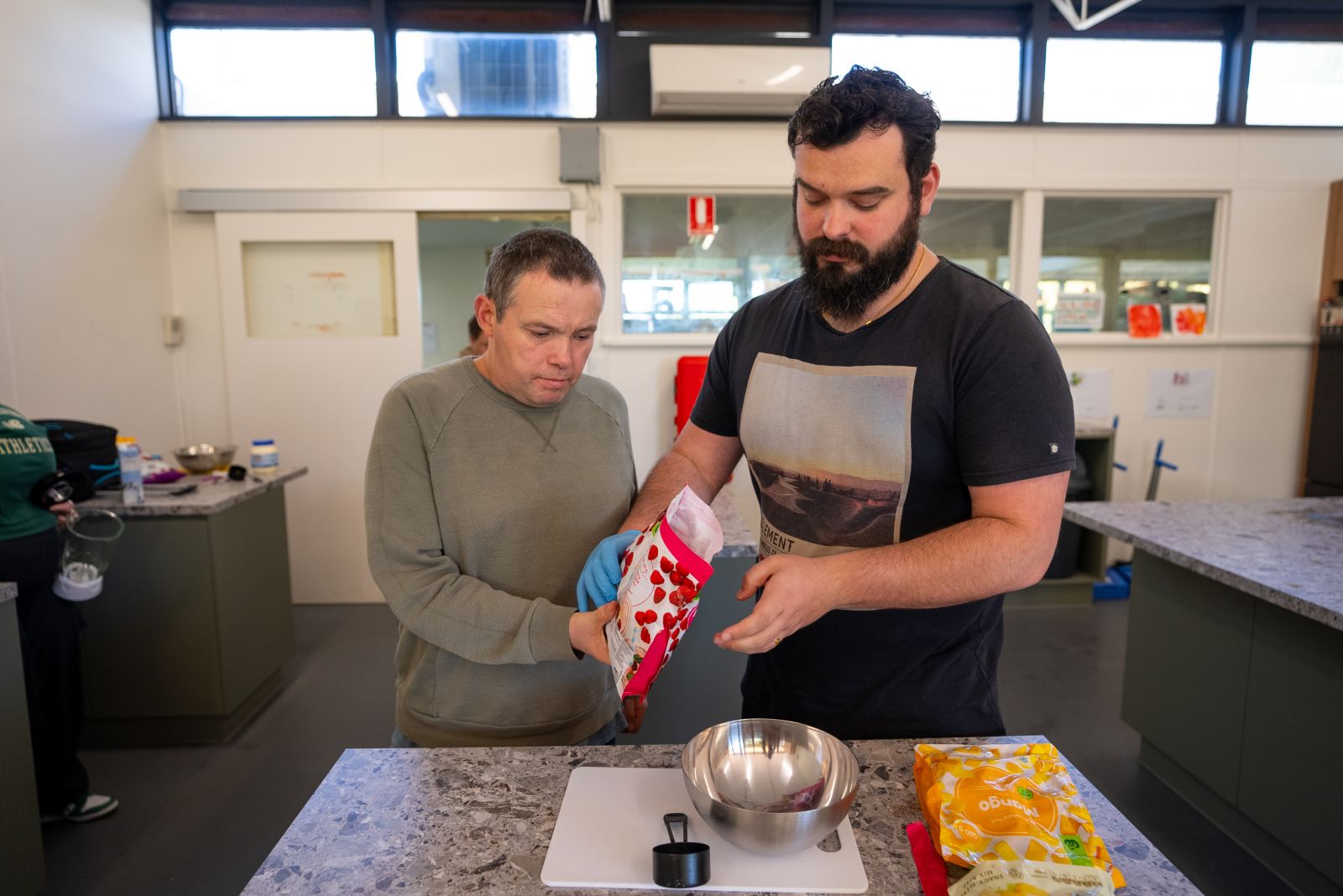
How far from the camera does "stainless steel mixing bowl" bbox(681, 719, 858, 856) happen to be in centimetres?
82

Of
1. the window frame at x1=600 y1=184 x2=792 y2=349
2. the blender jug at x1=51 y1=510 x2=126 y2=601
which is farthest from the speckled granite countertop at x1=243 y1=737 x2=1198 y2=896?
the window frame at x1=600 y1=184 x2=792 y2=349

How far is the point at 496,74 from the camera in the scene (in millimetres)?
4211

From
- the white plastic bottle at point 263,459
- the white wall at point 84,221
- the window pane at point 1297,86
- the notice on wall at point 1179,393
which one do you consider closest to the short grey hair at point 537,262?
the white plastic bottle at point 263,459

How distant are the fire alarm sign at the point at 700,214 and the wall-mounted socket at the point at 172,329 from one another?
2.89 metres

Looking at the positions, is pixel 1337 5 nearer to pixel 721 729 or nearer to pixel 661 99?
pixel 661 99

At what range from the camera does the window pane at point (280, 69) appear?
4160 mm

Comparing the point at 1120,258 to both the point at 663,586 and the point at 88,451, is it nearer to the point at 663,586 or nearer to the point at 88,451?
the point at 663,586

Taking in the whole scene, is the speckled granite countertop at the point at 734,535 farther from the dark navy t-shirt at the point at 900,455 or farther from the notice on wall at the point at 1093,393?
the notice on wall at the point at 1093,393

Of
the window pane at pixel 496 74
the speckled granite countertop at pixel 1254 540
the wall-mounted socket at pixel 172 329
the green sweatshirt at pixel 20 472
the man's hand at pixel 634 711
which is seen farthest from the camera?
the window pane at pixel 496 74

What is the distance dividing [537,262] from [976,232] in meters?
4.04

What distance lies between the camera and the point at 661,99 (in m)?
3.97

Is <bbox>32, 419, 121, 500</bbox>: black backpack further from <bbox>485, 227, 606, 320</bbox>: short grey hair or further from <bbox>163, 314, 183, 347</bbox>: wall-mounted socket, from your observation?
<bbox>485, 227, 606, 320</bbox>: short grey hair

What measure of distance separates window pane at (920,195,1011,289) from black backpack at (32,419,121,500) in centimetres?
426

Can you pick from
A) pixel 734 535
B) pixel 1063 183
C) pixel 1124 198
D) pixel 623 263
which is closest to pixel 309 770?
pixel 734 535
